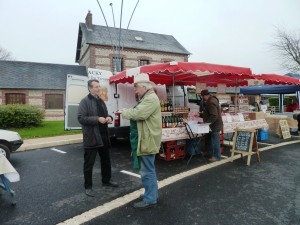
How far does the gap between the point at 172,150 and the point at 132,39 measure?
23.7 m

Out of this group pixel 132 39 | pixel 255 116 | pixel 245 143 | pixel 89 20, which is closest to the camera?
pixel 245 143

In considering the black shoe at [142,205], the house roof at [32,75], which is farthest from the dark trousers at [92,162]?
the house roof at [32,75]

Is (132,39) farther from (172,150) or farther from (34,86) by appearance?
(172,150)

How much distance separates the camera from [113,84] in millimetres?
8688

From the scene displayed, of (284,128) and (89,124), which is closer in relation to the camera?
(89,124)

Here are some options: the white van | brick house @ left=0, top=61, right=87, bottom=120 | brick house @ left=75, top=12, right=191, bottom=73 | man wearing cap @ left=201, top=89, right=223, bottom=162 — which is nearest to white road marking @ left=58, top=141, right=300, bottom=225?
man wearing cap @ left=201, top=89, right=223, bottom=162

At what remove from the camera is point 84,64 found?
1161 inches

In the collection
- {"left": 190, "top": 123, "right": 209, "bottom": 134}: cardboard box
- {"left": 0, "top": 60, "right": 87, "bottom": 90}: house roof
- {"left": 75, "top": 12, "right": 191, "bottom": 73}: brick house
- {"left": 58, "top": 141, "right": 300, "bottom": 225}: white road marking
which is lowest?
Answer: {"left": 58, "top": 141, "right": 300, "bottom": 225}: white road marking

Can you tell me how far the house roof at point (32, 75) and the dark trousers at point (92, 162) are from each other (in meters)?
20.5

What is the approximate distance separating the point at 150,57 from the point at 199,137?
2207 cm

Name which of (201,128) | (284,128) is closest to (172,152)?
(201,128)

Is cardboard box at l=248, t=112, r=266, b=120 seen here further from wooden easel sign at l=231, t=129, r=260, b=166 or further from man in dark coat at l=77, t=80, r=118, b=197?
man in dark coat at l=77, t=80, r=118, b=197

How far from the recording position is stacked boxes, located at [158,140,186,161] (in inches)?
270

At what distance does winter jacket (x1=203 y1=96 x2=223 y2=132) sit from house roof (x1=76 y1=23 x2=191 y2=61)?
64.9ft
